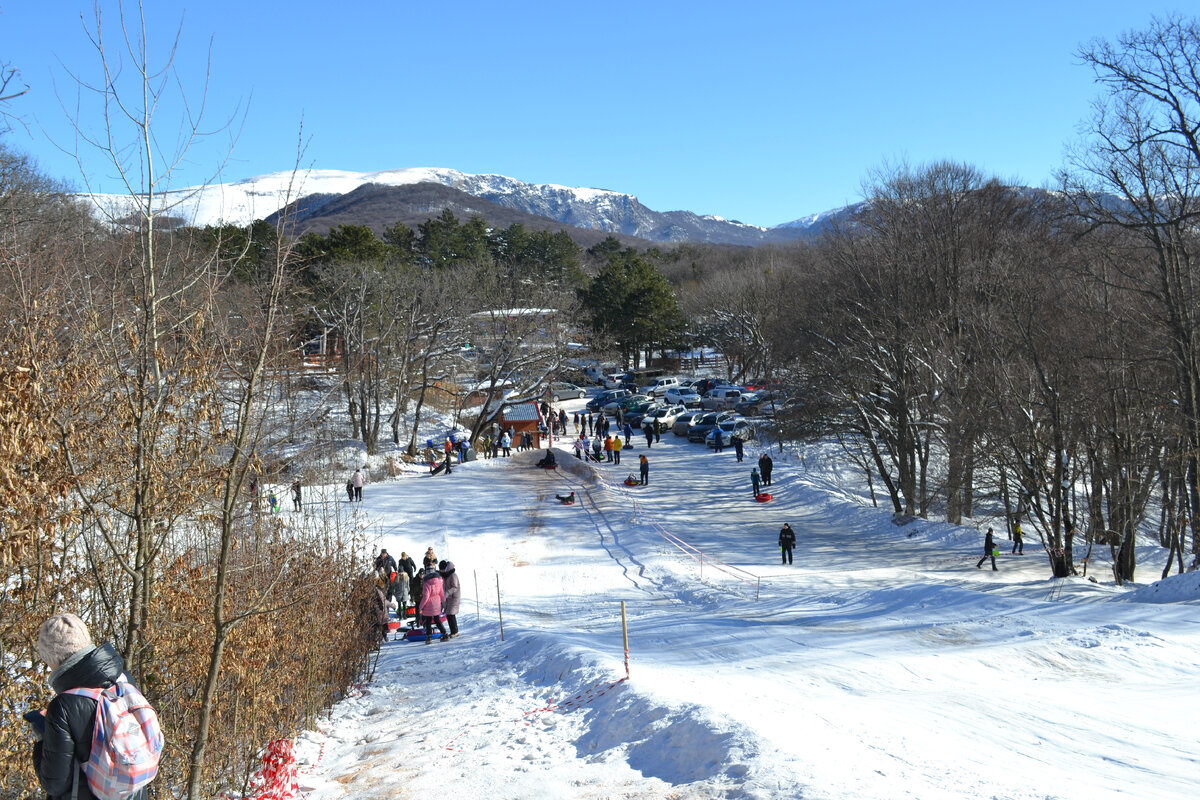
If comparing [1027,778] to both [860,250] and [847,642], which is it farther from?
[860,250]

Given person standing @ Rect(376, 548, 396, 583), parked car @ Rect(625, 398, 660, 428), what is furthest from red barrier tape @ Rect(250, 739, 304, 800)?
parked car @ Rect(625, 398, 660, 428)

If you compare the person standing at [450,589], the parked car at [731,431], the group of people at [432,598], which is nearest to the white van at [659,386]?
the parked car at [731,431]

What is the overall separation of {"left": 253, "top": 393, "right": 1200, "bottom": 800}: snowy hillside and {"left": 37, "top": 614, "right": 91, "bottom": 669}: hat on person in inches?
169

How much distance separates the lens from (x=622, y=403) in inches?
2170

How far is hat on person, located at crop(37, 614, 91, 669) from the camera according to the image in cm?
402

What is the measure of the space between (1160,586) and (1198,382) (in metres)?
6.54

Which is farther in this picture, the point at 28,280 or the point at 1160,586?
the point at 1160,586

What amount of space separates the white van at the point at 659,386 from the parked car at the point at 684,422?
42.2 feet

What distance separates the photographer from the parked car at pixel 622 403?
54.8 meters

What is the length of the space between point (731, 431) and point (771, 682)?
32.8m

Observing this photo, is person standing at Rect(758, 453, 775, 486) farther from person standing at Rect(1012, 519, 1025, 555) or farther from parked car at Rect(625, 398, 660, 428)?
parked car at Rect(625, 398, 660, 428)

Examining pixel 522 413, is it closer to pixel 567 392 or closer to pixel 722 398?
pixel 722 398

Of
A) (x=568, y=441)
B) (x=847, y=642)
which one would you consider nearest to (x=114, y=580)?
(x=847, y=642)

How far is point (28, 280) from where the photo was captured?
21.7 feet
